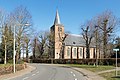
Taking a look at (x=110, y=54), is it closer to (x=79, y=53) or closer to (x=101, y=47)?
(x=101, y=47)

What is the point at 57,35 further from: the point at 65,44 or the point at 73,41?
the point at 73,41

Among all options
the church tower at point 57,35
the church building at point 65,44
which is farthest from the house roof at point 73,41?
the church tower at point 57,35

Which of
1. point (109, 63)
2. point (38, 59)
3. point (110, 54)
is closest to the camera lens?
point (109, 63)

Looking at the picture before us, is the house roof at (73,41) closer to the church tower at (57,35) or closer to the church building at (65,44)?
the church building at (65,44)

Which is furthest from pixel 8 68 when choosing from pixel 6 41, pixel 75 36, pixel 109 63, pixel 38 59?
pixel 75 36

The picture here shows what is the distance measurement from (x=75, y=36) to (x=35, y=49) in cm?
2157

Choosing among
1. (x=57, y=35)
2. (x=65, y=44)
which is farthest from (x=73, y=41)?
(x=57, y=35)

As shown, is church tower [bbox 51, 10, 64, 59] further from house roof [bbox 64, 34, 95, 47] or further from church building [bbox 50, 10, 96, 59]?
house roof [bbox 64, 34, 95, 47]

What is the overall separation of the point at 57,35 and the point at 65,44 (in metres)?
7.24

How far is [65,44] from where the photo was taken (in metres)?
97.9

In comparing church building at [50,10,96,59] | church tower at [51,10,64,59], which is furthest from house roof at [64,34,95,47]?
church tower at [51,10,64,59]

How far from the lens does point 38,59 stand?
3403 inches

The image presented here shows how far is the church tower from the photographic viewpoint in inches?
3541

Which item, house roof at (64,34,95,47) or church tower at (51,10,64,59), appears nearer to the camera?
church tower at (51,10,64,59)
